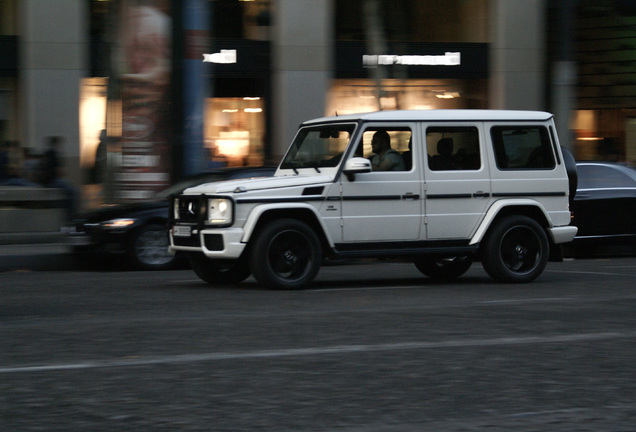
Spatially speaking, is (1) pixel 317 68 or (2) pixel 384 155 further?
(1) pixel 317 68

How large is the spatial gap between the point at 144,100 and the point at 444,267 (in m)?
6.19

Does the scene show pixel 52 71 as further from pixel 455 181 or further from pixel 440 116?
pixel 455 181

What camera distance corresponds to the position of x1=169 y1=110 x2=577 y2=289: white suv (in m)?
10.3

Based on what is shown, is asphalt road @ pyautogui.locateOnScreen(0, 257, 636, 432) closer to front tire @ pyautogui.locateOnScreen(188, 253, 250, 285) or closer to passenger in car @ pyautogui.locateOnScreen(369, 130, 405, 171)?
front tire @ pyautogui.locateOnScreen(188, 253, 250, 285)

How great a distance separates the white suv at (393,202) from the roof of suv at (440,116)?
1 centimetres

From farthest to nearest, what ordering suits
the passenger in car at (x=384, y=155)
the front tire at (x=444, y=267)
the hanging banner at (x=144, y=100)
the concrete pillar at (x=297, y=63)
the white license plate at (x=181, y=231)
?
the concrete pillar at (x=297, y=63) < the hanging banner at (x=144, y=100) < the front tire at (x=444, y=267) < the passenger in car at (x=384, y=155) < the white license plate at (x=181, y=231)

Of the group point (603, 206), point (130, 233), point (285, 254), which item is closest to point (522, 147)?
point (285, 254)

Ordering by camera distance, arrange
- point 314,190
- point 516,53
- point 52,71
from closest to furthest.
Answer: point 314,190 → point 52,71 → point 516,53

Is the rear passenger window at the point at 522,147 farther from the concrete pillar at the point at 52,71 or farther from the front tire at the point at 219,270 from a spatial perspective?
the concrete pillar at the point at 52,71

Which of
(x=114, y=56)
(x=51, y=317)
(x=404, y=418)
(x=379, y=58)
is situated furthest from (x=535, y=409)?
(x=379, y=58)

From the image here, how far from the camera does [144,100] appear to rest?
16297mm

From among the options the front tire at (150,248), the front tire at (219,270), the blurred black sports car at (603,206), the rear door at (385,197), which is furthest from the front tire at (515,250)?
the front tire at (150,248)

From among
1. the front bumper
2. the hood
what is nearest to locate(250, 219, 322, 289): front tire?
the front bumper

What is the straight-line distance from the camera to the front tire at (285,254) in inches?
402
